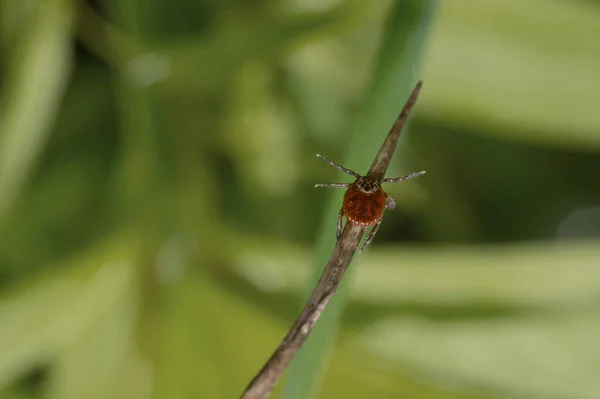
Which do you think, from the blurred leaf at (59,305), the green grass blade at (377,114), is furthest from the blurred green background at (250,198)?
the green grass blade at (377,114)

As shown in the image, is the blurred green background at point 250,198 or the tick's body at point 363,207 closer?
the tick's body at point 363,207

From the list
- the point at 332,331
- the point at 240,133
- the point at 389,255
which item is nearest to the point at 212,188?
the point at 240,133

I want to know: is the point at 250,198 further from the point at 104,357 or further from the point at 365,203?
the point at 365,203

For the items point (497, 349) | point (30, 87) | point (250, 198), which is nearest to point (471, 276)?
point (497, 349)

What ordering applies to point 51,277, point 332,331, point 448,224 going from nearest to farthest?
point 332,331
point 51,277
point 448,224

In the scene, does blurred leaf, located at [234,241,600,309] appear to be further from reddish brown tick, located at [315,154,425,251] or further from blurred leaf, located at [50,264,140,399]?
reddish brown tick, located at [315,154,425,251]

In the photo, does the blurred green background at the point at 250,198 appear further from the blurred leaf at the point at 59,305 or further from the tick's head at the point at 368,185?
the tick's head at the point at 368,185

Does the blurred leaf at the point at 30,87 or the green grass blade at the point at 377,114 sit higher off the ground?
the blurred leaf at the point at 30,87

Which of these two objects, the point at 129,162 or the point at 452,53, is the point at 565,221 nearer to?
the point at 452,53
